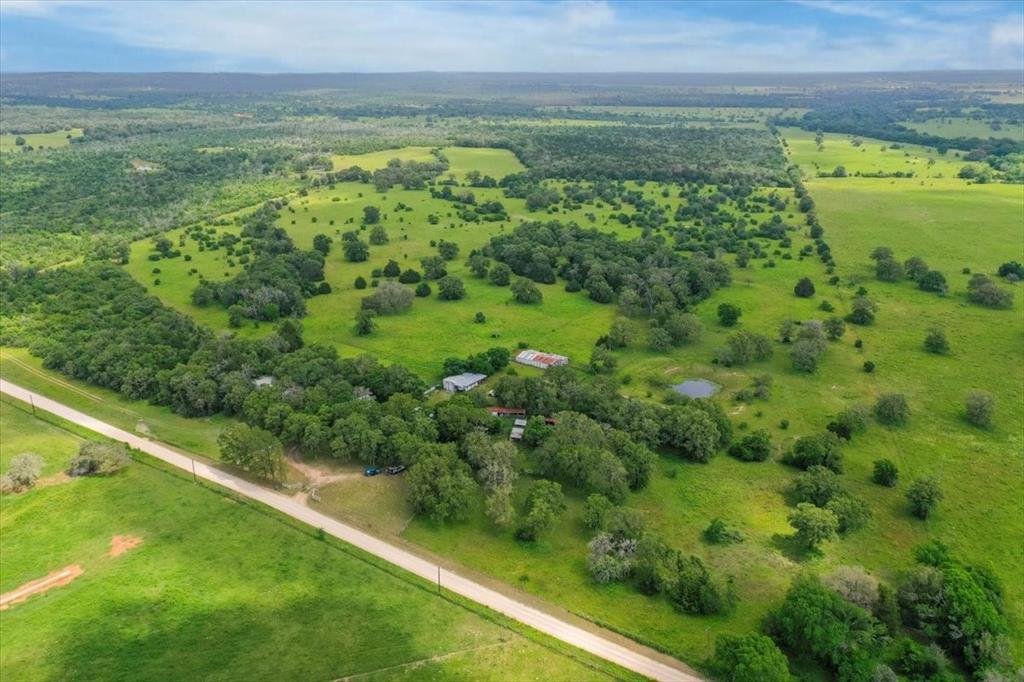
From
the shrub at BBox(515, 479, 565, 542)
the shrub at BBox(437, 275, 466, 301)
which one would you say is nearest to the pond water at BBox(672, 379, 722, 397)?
the shrub at BBox(515, 479, 565, 542)

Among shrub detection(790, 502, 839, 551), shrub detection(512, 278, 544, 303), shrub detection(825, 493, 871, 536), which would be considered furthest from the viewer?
shrub detection(512, 278, 544, 303)

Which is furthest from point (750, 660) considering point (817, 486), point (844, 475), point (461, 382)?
point (461, 382)

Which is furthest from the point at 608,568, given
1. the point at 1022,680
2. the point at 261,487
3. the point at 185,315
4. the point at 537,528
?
the point at 185,315

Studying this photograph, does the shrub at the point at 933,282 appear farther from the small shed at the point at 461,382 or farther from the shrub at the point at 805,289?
→ the small shed at the point at 461,382

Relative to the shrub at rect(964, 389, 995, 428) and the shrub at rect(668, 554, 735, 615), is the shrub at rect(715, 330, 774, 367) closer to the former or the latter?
the shrub at rect(964, 389, 995, 428)

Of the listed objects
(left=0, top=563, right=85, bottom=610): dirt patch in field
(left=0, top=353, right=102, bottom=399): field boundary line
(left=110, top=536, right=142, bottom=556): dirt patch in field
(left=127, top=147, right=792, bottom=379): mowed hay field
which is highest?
(left=127, top=147, right=792, bottom=379): mowed hay field

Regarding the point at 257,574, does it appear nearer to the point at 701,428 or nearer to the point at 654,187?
the point at 701,428

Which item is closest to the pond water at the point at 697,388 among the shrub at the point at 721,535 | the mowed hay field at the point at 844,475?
the mowed hay field at the point at 844,475
